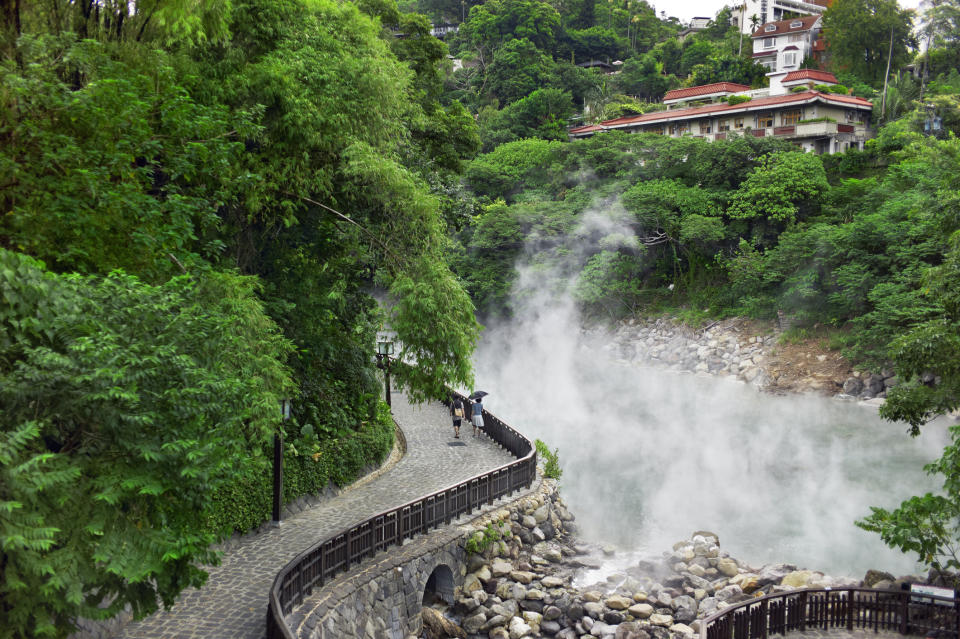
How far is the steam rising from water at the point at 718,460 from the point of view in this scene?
67.8 feet

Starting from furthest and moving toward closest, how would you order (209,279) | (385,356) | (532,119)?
(532,119) < (385,356) < (209,279)

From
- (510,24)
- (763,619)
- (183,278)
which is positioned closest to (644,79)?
(510,24)

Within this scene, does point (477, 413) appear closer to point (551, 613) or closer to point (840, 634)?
point (551, 613)

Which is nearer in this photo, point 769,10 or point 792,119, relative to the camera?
point 792,119

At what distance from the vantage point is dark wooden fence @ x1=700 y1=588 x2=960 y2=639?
12.2m

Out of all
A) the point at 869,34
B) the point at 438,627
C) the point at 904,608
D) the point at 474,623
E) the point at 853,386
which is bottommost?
the point at 853,386

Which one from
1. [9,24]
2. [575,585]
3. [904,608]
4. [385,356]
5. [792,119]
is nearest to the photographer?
[9,24]

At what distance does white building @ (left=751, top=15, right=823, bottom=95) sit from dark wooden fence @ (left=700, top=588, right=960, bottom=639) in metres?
69.2

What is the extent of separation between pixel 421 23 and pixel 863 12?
51.3 meters

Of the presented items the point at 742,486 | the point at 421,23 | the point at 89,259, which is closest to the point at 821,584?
the point at 742,486

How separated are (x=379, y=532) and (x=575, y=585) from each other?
17.4 feet

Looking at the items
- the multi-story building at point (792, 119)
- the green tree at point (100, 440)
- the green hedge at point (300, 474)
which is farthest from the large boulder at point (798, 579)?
the multi-story building at point (792, 119)

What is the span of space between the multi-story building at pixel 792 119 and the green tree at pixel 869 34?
5738 millimetres

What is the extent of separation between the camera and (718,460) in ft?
91.0
